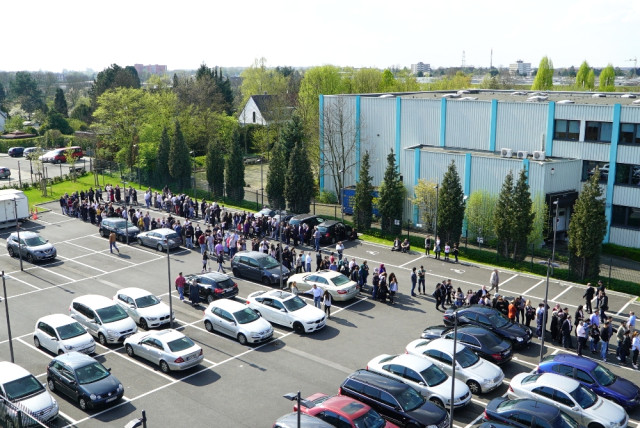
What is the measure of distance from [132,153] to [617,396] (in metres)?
52.4

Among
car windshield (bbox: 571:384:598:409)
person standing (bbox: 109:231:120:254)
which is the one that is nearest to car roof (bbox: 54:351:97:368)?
car windshield (bbox: 571:384:598:409)

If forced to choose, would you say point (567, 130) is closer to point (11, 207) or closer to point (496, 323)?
point (496, 323)

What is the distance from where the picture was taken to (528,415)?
1634 centimetres

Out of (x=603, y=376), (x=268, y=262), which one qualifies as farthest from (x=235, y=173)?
(x=603, y=376)

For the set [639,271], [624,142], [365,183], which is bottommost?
[639,271]

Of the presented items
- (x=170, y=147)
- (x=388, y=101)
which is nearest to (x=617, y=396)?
(x=388, y=101)

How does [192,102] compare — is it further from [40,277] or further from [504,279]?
[504,279]

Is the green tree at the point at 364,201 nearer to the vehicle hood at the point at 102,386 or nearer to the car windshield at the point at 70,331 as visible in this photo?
the car windshield at the point at 70,331

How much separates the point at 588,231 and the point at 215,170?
30294 mm

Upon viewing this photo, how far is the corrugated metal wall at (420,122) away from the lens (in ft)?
145

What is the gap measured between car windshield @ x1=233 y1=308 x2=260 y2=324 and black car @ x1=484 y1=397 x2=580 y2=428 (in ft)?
33.4

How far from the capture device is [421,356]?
2047 centimetres

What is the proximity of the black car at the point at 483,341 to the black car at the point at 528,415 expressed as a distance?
13.2 feet

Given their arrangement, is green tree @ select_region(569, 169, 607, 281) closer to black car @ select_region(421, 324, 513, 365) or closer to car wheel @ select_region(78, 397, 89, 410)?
black car @ select_region(421, 324, 513, 365)
